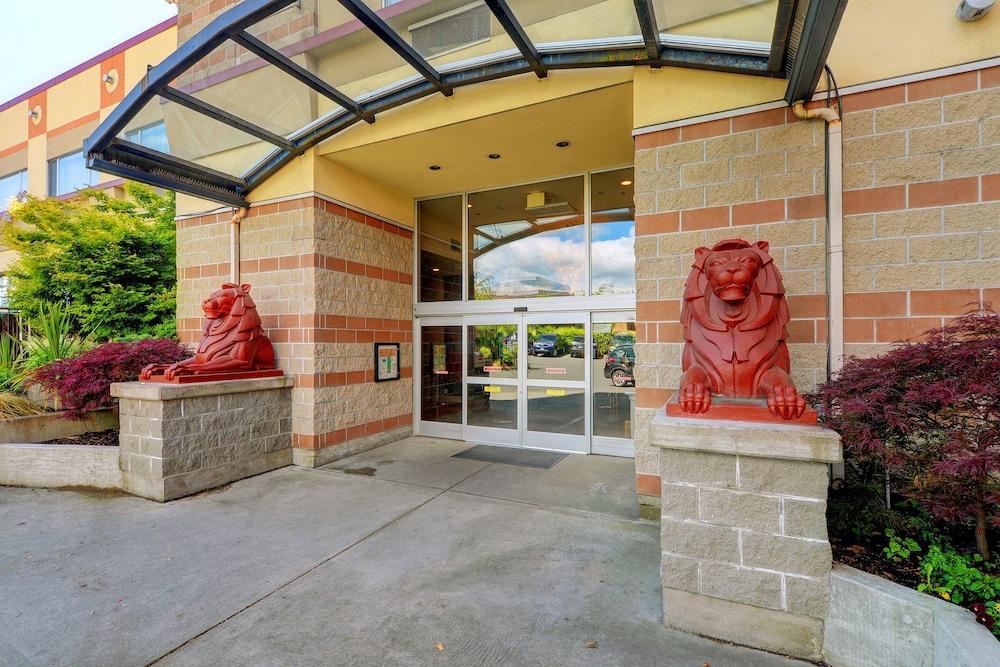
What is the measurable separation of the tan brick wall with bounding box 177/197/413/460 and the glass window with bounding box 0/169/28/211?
11694 mm

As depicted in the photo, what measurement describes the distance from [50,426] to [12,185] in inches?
528

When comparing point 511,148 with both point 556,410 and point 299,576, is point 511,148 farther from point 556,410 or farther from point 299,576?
point 299,576

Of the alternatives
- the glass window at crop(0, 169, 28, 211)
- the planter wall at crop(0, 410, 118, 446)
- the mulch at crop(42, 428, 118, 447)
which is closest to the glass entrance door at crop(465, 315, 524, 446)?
the mulch at crop(42, 428, 118, 447)

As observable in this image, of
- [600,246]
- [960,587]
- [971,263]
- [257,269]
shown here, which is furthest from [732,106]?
[257,269]

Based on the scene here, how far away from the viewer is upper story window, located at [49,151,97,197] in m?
11.8

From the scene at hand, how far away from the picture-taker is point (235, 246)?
18.9 ft

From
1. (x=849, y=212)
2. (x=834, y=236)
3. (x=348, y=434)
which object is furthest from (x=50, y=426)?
(x=849, y=212)

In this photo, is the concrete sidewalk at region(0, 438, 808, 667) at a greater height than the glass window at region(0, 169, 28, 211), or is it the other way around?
the glass window at region(0, 169, 28, 211)

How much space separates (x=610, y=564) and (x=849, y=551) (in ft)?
4.29

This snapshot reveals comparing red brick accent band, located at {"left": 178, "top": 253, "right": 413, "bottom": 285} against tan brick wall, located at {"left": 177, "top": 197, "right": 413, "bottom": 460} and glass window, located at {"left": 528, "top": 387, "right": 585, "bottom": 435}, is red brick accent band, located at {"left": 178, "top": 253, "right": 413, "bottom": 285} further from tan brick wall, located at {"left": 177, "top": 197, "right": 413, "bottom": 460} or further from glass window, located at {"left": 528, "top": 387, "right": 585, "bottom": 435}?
glass window, located at {"left": 528, "top": 387, "right": 585, "bottom": 435}

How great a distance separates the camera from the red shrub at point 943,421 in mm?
1827

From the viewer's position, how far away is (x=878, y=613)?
Answer: 1842 millimetres

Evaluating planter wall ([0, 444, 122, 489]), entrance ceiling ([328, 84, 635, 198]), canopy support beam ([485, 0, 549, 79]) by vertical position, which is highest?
canopy support beam ([485, 0, 549, 79])

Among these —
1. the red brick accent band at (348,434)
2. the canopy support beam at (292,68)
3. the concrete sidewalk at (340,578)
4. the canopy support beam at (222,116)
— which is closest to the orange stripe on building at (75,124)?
the canopy support beam at (222,116)
